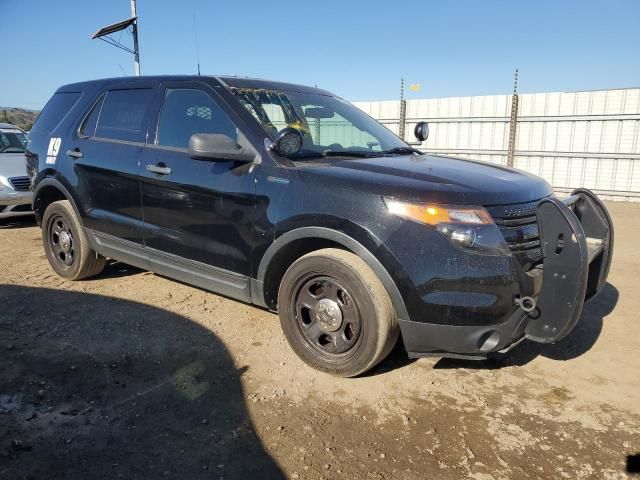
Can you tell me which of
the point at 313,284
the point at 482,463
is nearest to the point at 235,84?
the point at 313,284

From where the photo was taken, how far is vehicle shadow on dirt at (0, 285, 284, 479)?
7.47 feet

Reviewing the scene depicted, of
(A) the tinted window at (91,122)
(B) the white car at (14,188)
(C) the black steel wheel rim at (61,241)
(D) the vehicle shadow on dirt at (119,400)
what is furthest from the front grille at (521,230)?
(B) the white car at (14,188)

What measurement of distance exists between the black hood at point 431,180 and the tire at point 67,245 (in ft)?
8.74

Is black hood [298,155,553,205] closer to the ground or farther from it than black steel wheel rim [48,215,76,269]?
farther from it

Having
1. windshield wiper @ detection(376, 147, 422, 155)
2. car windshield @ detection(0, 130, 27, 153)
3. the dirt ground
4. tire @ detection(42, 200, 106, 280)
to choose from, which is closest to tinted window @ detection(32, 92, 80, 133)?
tire @ detection(42, 200, 106, 280)

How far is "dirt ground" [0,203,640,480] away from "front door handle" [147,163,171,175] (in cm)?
119

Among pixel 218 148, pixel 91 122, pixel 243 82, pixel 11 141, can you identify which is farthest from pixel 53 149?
pixel 11 141

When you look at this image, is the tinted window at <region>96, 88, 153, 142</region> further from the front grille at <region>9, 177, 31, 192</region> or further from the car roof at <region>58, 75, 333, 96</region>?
the front grille at <region>9, 177, 31, 192</region>

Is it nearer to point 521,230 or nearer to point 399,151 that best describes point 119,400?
point 521,230

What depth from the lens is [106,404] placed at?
2750 mm

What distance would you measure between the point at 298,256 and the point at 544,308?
1534 mm

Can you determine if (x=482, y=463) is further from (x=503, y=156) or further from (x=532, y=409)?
(x=503, y=156)

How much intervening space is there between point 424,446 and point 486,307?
2.60 ft

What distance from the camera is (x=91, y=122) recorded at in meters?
4.49
